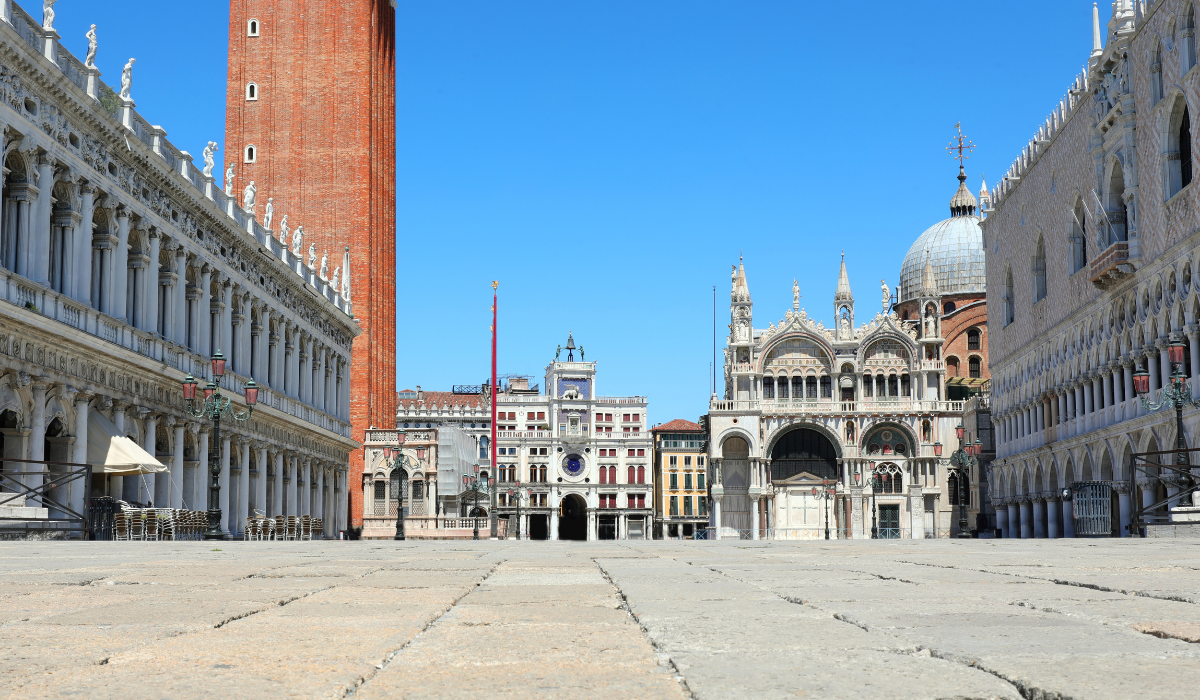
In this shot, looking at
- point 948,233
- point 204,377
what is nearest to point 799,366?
point 948,233

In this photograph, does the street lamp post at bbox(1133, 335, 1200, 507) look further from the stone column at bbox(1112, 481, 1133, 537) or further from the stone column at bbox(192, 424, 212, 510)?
the stone column at bbox(192, 424, 212, 510)

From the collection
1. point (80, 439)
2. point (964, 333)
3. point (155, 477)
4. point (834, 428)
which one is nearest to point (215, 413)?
point (80, 439)

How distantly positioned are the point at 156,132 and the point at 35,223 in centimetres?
782

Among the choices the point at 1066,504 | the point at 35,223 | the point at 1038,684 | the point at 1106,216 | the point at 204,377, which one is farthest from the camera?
the point at 1066,504

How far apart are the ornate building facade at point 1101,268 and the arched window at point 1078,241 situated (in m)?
0.05

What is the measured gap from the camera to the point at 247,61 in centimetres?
5956

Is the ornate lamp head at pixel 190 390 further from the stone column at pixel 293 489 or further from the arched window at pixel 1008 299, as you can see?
the arched window at pixel 1008 299

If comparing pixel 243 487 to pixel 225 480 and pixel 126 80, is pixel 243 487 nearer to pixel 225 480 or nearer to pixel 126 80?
pixel 225 480

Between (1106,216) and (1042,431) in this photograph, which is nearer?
(1106,216)

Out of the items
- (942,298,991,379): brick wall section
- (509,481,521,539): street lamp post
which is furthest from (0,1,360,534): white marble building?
(942,298,991,379): brick wall section

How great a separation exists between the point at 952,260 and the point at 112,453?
71211 millimetres

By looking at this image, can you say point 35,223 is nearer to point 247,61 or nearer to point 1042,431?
point 247,61

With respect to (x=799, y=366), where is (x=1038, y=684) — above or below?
below

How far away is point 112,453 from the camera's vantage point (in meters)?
26.7
